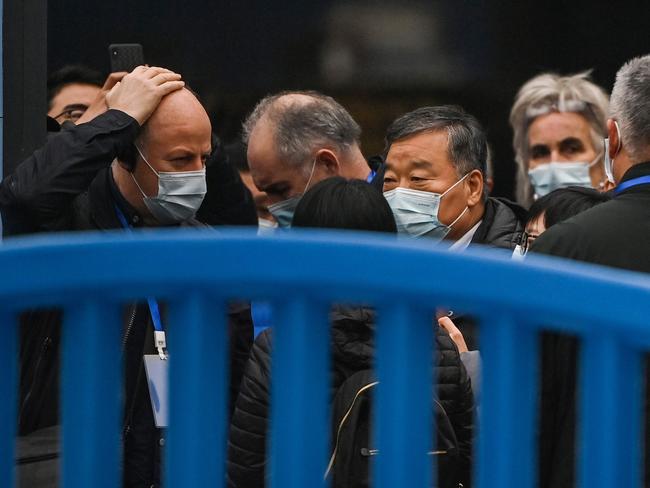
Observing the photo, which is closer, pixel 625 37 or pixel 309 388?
→ pixel 309 388

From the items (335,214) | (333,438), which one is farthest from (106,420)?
(335,214)

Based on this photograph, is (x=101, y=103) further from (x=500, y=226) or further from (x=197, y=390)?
(x=197, y=390)

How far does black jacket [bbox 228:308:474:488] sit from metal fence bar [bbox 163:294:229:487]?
171 cm

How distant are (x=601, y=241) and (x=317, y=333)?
1.80 m

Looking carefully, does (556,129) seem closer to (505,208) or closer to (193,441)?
(505,208)

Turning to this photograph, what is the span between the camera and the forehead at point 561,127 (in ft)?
18.0

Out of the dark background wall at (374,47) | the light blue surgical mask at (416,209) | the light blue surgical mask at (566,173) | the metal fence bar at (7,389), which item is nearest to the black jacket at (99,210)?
the light blue surgical mask at (416,209)

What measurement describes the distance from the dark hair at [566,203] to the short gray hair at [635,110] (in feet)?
3.07

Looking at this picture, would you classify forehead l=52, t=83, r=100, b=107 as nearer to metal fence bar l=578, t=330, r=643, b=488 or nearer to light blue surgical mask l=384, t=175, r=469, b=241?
light blue surgical mask l=384, t=175, r=469, b=241

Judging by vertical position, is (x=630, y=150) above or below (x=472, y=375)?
above

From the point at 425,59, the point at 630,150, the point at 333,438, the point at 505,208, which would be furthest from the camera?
the point at 425,59

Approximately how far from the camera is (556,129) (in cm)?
552

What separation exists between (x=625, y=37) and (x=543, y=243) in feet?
13.9

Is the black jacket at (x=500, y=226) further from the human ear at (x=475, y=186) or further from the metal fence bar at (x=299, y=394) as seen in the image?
the metal fence bar at (x=299, y=394)
